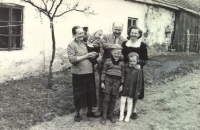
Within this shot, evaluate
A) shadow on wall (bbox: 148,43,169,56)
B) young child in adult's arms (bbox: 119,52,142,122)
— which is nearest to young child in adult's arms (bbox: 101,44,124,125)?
young child in adult's arms (bbox: 119,52,142,122)

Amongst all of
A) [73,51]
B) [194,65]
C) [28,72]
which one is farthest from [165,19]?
[73,51]

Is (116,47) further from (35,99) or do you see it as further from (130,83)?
(35,99)

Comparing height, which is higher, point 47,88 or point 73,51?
point 73,51

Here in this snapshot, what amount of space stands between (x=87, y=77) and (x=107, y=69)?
0.38 m

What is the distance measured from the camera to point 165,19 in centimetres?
1547

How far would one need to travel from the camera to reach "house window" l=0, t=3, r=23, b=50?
7.34 meters

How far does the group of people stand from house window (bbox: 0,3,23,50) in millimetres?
3299

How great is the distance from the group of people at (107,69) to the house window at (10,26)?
3299 millimetres

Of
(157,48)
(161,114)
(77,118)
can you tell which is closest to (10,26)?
(77,118)

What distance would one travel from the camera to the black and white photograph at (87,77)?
188 inches

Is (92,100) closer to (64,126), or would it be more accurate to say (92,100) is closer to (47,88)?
(64,126)

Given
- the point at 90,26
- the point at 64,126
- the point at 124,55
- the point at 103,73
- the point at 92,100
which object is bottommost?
the point at 64,126

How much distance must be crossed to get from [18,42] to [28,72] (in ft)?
3.02

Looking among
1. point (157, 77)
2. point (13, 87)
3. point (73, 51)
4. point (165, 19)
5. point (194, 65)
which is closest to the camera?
point (73, 51)
